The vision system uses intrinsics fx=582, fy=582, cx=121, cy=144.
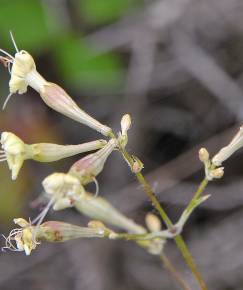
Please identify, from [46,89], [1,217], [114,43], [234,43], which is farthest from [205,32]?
[46,89]

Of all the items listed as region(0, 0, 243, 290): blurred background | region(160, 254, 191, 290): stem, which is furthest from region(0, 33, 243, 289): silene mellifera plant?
region(0, 0, 243, 290): blurred background

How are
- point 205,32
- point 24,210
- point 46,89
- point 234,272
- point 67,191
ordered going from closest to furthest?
point 67,191 → point 46,89 → point 234,272 → point 24,210 → point 205,32

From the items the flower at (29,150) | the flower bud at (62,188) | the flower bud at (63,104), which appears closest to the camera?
the flower bud at (62,188)

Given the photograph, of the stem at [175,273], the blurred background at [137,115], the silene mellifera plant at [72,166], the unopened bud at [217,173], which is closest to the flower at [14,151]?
the silene mellifera plant at [72,166]

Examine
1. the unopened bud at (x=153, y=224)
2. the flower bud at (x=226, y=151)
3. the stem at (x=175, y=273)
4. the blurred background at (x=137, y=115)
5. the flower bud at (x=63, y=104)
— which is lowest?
the stem at (x=175, y=273)

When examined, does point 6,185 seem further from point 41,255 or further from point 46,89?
point 46,89

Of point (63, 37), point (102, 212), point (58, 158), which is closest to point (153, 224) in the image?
point (102, 212)

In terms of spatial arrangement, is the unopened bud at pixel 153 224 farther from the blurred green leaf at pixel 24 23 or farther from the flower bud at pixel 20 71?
the blurred green leaf at pixel 24 23

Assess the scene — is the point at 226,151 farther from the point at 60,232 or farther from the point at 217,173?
the point at 60,232
